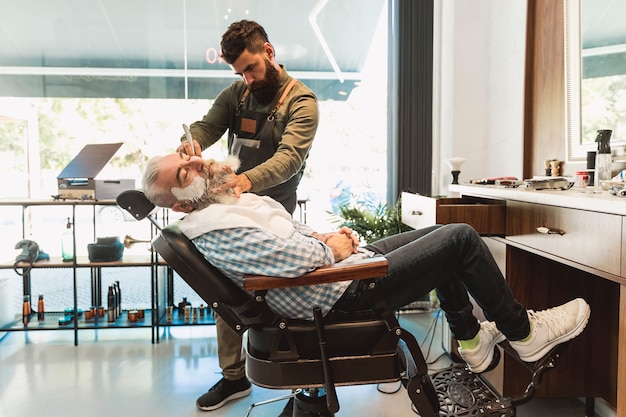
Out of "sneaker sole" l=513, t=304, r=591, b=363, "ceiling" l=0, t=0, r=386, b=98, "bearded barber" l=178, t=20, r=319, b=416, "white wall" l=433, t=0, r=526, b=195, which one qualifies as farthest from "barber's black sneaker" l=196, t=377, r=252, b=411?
"ceiling" l=0, t=0, r=386, b=98

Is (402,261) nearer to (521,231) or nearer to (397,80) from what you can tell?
(521,231)

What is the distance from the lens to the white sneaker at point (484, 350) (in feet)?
5.61

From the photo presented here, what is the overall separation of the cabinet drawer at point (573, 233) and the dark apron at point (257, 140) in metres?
0.93

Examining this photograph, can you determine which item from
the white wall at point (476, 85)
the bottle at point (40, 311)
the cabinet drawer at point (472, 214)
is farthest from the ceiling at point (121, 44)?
the cabinet drawer at point (472, 214)

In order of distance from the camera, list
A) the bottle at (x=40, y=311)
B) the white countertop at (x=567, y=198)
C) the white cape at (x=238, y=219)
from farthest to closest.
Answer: the bottle at (x=40, y=311)
the white cape at (x=238, y=219)
the white countertop at (x=567, y=198)

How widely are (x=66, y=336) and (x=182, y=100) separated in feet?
5.66

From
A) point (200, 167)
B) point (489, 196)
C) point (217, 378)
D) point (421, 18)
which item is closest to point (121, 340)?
point (217, 378)

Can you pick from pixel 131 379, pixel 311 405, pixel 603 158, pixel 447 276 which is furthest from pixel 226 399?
pixel 603 158

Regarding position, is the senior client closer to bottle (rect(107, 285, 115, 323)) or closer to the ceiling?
bottle (rect(107, 285, 115, 323))

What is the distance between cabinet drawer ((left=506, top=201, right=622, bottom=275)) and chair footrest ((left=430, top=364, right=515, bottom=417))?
20.8 inches

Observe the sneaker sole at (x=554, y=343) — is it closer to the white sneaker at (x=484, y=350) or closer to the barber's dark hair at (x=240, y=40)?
the white sneaker at (x=484, y=350)

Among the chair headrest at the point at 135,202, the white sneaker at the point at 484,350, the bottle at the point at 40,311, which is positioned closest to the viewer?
the chair headrest at the point at 135,202

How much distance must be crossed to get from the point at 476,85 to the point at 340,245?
216 cm

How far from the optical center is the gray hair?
4.95 ft
